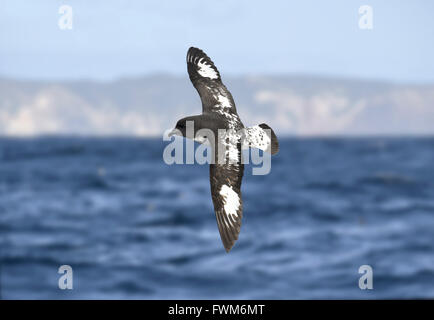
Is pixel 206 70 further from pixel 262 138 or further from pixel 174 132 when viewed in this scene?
pixel 174 132

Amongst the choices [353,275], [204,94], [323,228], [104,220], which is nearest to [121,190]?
[104,220]

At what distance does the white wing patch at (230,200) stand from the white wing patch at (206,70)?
2.31 meters

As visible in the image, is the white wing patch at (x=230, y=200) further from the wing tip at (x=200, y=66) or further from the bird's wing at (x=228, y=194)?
the wing tip at (x=200, y=66)

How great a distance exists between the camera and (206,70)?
7500mm

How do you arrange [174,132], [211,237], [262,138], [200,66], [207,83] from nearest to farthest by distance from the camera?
1. [174,132]
2. [262,138]
3. [207,83]
4. [200,66]
5. [211,237]

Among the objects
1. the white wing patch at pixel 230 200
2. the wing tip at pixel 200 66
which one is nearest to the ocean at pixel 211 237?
the wing tip at pixel 200 66

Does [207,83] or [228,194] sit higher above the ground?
[207,83]

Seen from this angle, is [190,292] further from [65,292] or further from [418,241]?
[418,241]

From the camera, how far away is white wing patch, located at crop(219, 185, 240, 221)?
504 centimetres

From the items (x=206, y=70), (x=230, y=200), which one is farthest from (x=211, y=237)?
(x=230, y=200)

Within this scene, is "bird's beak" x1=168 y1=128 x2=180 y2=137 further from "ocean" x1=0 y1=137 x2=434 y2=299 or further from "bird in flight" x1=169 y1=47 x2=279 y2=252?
"ocean" x1=0 y1=137 x2=434 y2=299

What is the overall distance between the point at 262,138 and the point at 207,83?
2.07 metres

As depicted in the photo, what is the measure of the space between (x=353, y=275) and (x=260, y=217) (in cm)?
2862

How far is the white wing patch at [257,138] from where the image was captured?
489 cm
